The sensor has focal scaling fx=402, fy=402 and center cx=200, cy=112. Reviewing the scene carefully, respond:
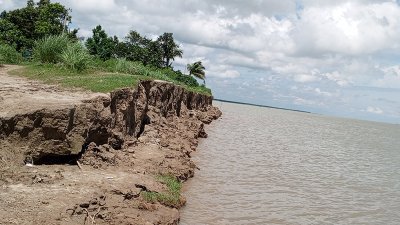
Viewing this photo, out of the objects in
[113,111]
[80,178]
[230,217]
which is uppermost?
[113,111]

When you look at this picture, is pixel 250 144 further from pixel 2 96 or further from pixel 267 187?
pixel 2 96

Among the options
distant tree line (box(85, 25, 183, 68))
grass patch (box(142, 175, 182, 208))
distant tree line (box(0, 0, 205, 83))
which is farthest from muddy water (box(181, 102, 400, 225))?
distant tree line (box(85, 25, 183, 68))

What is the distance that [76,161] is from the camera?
398 inches

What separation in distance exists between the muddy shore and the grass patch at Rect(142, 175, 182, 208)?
121 mm

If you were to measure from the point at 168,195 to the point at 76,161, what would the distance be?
8.09 ft

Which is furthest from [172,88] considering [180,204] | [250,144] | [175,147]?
[180,204]

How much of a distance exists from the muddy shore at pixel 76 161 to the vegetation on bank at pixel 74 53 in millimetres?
1605

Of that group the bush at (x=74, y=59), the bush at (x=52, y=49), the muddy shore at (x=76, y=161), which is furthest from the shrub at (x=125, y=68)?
the muddy shore at (x=76, y=161)

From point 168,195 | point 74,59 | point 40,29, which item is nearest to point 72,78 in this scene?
point 74,59

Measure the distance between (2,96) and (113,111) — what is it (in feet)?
11.6

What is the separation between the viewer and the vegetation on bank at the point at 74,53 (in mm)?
15859

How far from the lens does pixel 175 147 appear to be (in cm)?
1573

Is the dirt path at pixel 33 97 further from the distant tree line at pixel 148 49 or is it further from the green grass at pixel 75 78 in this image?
the distant tree line at pixel 148 49

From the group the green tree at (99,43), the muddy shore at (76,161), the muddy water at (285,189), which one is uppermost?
the green tree at (99,43)
